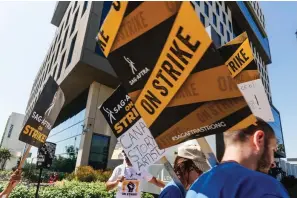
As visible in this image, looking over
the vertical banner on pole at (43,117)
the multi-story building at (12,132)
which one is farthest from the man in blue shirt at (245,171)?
the multi-story building at (12,132)

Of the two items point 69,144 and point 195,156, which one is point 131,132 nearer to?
point 195,156

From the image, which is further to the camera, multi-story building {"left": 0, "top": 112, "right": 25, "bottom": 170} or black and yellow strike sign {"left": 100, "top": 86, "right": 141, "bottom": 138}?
multi-story building {"left": 0, "top": 112, "right": 25, "bottom": 170}

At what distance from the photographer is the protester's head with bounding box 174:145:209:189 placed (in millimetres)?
2410

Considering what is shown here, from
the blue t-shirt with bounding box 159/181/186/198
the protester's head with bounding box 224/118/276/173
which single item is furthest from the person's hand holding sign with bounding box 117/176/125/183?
the protester's head with bounding box 224/118/276/173

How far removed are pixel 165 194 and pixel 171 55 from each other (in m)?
1.29

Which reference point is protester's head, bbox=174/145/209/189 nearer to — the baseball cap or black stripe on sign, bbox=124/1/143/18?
the baseball cap

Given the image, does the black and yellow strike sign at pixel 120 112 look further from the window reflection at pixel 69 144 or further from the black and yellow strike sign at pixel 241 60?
the window reflection at pixel 69 144

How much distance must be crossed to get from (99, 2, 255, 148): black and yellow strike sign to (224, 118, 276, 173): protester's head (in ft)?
0.23

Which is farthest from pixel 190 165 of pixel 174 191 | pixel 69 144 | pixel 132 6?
pixel 69 144

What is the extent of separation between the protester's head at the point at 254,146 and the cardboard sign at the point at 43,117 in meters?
3.04

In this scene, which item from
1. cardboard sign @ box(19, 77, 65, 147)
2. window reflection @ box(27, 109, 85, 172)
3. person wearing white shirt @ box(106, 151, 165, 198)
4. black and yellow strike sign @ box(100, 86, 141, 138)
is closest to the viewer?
black and yellow strike sign @ box(100, 86, 141, 138)

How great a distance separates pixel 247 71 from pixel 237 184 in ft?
6.71

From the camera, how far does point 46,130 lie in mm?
3758

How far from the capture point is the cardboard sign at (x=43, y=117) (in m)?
3.66
